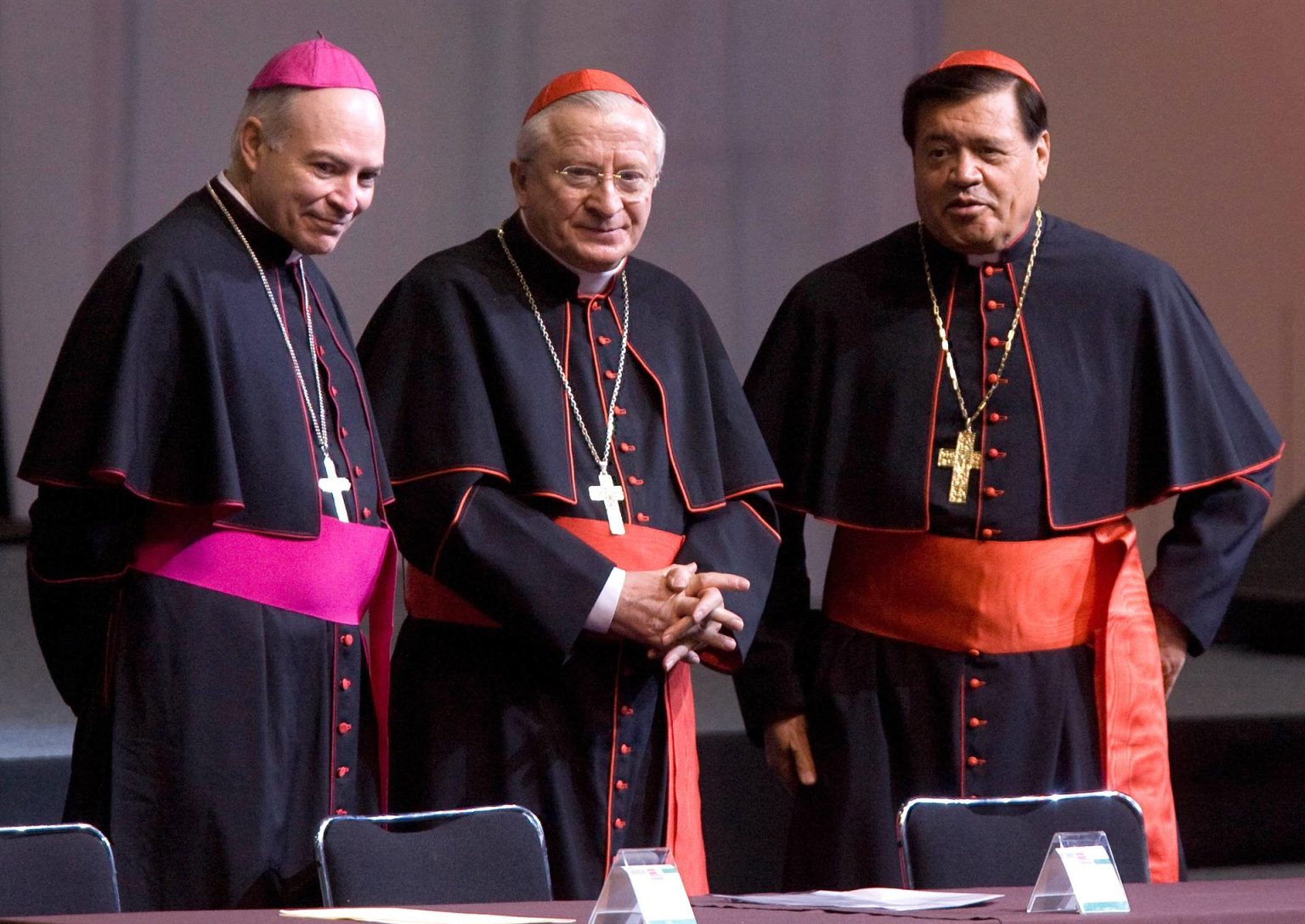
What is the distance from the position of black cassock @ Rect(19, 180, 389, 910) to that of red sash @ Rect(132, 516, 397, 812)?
0.7 inches

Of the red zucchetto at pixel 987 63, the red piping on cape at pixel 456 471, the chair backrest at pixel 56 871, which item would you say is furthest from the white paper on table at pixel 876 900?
the red zucchetto at pixel 987 63

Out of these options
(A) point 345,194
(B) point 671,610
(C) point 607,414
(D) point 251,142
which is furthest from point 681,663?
(D) point 251,142

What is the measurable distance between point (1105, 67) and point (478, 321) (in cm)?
391

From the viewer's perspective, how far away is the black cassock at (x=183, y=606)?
119 inches

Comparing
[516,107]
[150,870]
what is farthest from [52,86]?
[150,870]

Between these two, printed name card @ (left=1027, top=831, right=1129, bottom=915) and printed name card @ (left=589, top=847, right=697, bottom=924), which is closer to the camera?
printed name card @ (left=589, top=847, right=697, bottom=924)

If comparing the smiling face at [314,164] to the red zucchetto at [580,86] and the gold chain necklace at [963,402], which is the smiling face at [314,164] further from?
the gold chain necklace at [963,402]

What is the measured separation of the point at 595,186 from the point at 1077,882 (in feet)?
5.44

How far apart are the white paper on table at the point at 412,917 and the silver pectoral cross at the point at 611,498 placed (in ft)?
4.24

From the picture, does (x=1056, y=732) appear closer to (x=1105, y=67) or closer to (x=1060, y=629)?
(x=1060, y=629)

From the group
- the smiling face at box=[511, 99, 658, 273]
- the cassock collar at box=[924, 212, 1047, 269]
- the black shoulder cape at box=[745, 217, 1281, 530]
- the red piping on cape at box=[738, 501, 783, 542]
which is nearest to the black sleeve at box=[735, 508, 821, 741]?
the black shoulder cape at box=[745, 217, 1281, 530]

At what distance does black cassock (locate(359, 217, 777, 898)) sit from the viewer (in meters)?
3.46

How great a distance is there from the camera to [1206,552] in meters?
3.93

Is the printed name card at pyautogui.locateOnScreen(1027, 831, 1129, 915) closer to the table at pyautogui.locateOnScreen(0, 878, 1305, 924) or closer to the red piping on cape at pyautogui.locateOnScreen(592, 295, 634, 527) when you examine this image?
the table at pyautogui.locateOnScreen(0, 878, 1305, 924)
